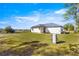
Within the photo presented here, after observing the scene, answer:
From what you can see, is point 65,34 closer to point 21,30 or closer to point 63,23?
point 63,23

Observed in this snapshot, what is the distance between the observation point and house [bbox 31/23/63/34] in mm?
2284

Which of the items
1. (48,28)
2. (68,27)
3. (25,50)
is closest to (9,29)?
(25,50)

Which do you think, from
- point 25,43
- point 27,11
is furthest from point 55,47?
point 27,11

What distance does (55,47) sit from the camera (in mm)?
2291

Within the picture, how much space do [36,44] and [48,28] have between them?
0.64 feet

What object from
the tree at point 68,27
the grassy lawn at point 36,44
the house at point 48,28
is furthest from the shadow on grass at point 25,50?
the tree at point 68,27

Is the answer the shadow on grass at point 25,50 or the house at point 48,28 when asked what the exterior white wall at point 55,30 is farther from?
the shadow on grass at point 25,50

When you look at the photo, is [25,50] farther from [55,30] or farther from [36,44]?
[55,30]

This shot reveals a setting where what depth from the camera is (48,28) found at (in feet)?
7.55

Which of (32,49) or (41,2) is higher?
(41,2)

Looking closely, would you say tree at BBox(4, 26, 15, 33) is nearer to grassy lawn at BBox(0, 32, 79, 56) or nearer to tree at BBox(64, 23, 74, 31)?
grassy lawn at BBox(0, 32, 79, 56)

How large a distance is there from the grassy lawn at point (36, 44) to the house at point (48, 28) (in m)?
0.04

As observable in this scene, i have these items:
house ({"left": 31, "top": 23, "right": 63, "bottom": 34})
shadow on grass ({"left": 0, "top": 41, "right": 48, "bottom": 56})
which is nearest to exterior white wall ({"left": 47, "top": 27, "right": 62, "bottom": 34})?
house ({"left": 31, "top": 23, "right": 63, "bottom": 34})

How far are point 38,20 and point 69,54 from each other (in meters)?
0.44
